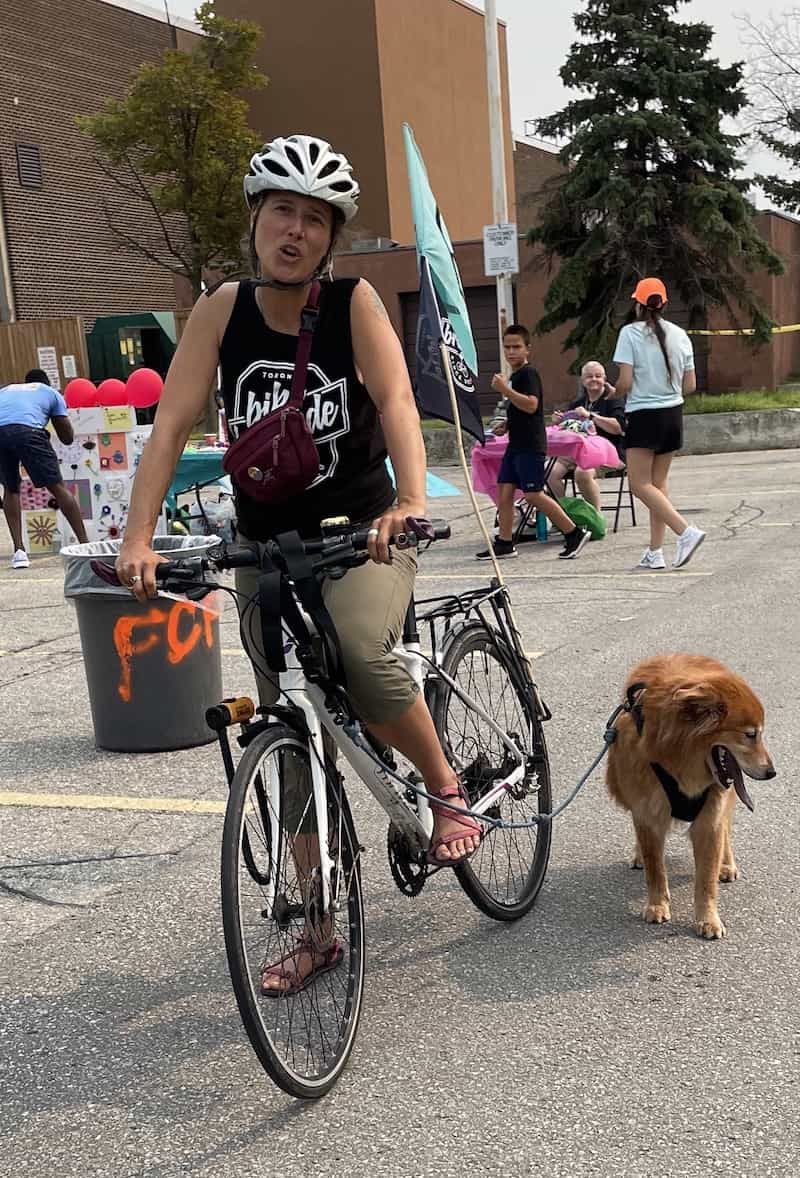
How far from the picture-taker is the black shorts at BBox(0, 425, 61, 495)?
12.0 m

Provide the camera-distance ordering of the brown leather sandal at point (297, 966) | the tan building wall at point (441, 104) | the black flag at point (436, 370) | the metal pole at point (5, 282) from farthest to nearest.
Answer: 1. the tan building wall at point (441, 104)
2. the metal pole at point (5, 282)
3. the black flag at point (436, 370)
4. the brown leather sandal at point (297, 966)

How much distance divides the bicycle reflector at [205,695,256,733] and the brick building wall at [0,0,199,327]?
107 ft

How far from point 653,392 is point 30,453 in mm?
5836

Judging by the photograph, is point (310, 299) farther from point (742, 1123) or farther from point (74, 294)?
point (74, 294)

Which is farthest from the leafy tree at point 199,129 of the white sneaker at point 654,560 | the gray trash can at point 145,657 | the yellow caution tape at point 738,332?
A: the gray trash can at point 145,657

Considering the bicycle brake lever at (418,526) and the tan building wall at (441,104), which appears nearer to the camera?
the bicycle brake lever at (418,526)

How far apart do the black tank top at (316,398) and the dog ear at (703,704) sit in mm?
1060

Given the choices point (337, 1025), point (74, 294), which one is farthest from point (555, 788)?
point (74, 294)

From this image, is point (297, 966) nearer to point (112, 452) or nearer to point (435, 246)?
point (435, 246)

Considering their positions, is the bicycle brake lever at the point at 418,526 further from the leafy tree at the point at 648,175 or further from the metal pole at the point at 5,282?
the metal pole at the point at 5,282

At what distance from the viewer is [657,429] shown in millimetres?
9750

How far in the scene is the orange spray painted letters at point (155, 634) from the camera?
5742 millimetres

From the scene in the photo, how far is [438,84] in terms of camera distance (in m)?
41.3

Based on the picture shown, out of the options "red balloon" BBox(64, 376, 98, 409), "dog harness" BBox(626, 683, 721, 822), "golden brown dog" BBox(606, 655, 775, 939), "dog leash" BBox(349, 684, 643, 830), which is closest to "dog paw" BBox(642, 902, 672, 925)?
"golden brown dog" BBox(606, 655, 775, 939)
